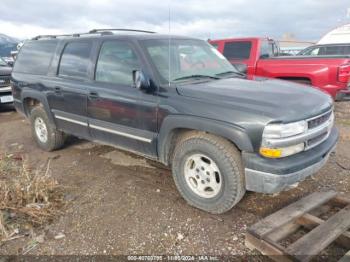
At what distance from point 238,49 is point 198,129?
18.4ft

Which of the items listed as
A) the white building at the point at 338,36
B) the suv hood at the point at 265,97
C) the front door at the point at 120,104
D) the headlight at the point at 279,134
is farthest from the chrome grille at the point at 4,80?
the white building at the point at 338,36

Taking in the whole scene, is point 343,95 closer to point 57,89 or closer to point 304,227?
point 304,227

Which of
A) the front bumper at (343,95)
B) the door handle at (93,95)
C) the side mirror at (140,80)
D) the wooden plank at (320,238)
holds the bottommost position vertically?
the wooden plank at (320,238)

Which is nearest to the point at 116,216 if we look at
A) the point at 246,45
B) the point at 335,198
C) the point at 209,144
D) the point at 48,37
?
the point at 209,144

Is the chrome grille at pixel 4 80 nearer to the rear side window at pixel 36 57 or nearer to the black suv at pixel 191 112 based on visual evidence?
the rear side window at pixel 36 57

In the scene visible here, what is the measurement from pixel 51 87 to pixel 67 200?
73.2 inches

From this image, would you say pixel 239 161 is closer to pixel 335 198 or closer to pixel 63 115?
pixel 335 198

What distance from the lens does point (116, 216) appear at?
3062 millimetres


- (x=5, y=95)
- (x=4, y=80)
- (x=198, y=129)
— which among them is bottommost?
(x=5, y=95)

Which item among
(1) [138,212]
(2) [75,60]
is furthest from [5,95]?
(1) [138,212]

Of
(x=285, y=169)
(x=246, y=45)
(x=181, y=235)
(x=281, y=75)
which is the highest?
(x=246, y=45)

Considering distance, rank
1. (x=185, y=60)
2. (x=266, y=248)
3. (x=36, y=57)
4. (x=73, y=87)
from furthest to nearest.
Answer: (x=36, y=57) < (x=73, y=87) < (x=185, y=60) < (x=266, y=248)

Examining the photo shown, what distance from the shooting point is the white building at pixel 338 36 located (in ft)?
46.4

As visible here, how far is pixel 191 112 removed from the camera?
113 inches
